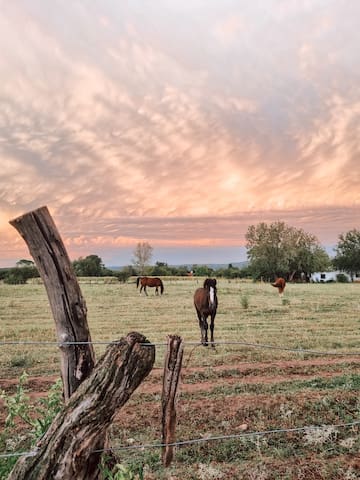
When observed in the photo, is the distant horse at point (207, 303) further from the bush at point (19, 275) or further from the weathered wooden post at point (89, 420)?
the bush at point (19, 275)

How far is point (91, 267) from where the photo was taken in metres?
46.4

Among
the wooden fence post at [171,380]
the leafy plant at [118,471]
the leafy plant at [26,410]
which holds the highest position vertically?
the wooden fence post at [171,380]

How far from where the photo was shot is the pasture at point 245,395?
192 inches

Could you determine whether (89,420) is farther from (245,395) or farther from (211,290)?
(211,290)

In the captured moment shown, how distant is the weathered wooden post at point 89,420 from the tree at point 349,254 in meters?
67.3

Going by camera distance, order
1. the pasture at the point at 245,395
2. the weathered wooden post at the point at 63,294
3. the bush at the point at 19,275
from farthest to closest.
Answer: the bush at the point at 19,275 < the pasture at the point at 245,395 < the weathered wooden post at the point at 63,294

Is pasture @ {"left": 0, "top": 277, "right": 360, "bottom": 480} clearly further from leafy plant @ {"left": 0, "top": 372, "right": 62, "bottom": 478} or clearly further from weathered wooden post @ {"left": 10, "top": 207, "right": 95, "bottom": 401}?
leafy plant @ {"left": 0, "top": 372, "right": 62, "bottom": 478}

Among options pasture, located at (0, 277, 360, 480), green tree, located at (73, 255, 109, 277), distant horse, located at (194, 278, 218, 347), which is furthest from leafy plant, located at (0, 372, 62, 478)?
green tree, located at (73, 255, 109, 277)

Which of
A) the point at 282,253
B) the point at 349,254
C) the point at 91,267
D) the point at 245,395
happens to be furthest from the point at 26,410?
the point at 349,254

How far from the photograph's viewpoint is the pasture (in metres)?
4.88

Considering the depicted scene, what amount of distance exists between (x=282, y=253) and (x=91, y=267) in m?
23.0

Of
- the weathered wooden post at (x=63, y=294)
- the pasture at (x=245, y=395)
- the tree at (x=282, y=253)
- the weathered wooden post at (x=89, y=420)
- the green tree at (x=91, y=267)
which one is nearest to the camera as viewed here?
the weathered wooden post at (x=89, y=420)

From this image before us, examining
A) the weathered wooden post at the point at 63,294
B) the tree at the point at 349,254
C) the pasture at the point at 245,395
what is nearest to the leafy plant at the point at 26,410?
the weathered wooden post at the point at 63,294

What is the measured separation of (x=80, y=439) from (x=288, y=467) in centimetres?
305
